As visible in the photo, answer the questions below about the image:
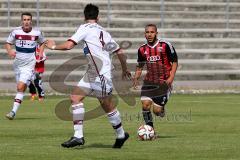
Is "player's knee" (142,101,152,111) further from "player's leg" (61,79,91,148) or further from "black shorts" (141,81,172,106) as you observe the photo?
"player's leg" (61,79,91,148)

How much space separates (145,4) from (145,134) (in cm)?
2198

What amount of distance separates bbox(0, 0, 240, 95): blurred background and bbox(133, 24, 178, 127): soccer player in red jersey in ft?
43.3

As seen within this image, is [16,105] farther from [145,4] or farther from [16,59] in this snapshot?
[145,4]

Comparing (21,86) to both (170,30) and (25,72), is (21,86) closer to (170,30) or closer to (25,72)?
(25,72)

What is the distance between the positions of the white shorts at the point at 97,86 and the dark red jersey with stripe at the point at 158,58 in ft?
9.34

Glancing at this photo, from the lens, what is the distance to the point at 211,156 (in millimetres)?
11758

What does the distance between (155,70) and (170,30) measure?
18420 mm

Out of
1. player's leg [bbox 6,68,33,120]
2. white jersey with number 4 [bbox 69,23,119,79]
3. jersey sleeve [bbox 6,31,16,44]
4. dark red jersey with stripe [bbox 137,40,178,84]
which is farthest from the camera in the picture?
jersey sleeve [bbox 6,31,16,44]

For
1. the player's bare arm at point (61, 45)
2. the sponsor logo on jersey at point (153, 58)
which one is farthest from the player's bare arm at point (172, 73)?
the player's bare arm at point (61, 45)

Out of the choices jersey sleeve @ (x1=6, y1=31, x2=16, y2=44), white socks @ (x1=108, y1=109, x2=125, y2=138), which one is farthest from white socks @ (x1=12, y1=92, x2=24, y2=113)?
white socks @ (x1=108, y1=109, x2=125, y2=138)

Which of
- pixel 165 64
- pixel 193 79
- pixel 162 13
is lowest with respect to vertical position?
pixel 193 79

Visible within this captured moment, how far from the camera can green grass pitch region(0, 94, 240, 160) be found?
11844mm

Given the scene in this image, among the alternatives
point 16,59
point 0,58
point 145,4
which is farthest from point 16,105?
point 145,4

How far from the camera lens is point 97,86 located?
1248cm
